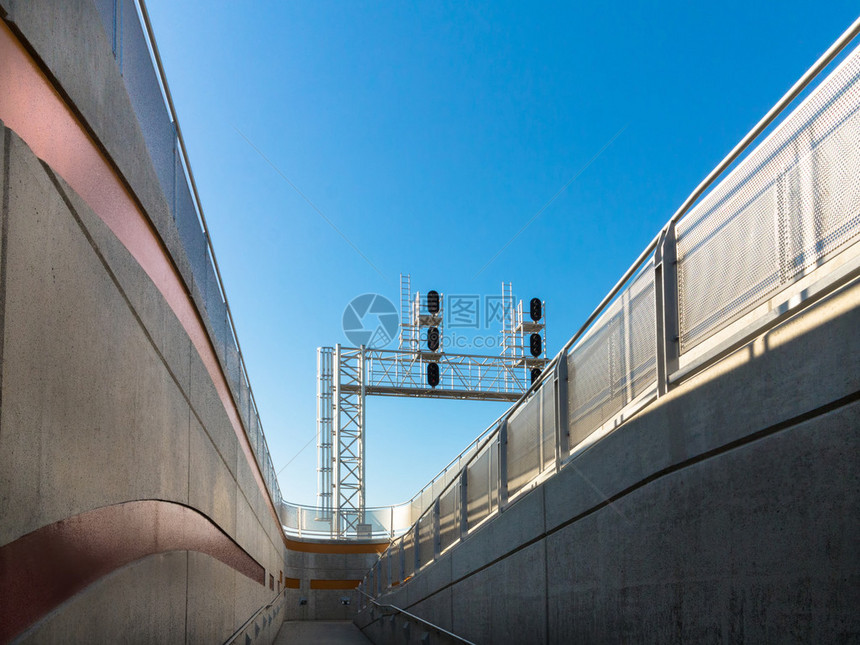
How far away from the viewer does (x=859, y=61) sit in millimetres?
4551

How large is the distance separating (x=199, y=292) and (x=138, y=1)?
3.51m

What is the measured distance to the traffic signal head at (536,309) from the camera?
36559 mm

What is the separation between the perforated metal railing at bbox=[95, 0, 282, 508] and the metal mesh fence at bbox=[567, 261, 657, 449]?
4.03 m

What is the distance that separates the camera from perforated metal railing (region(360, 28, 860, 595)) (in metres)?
4.81

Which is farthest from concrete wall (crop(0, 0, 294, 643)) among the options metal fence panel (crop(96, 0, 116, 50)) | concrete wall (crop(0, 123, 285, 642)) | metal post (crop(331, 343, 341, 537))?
metal post (crop(331, 343, 341, 537))

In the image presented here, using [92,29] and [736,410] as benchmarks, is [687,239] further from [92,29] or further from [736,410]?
[92,29]

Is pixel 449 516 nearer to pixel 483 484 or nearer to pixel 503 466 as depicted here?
pixel 483 484

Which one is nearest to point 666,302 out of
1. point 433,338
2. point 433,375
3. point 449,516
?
point 449,516

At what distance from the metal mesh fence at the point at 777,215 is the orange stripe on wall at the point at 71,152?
158 inches

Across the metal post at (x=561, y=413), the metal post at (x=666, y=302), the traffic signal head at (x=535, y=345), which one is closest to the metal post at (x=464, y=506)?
the metal post at (x=561, y=413)

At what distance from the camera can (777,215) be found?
5.37m

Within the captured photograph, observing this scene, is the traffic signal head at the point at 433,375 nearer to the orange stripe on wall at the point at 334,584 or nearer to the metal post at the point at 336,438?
the metal post at the point at 336,438

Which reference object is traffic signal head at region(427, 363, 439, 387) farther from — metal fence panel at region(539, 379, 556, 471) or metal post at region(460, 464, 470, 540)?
metal fence panel at region(539, 379, 556, 471)

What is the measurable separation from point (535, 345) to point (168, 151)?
1142 inches
